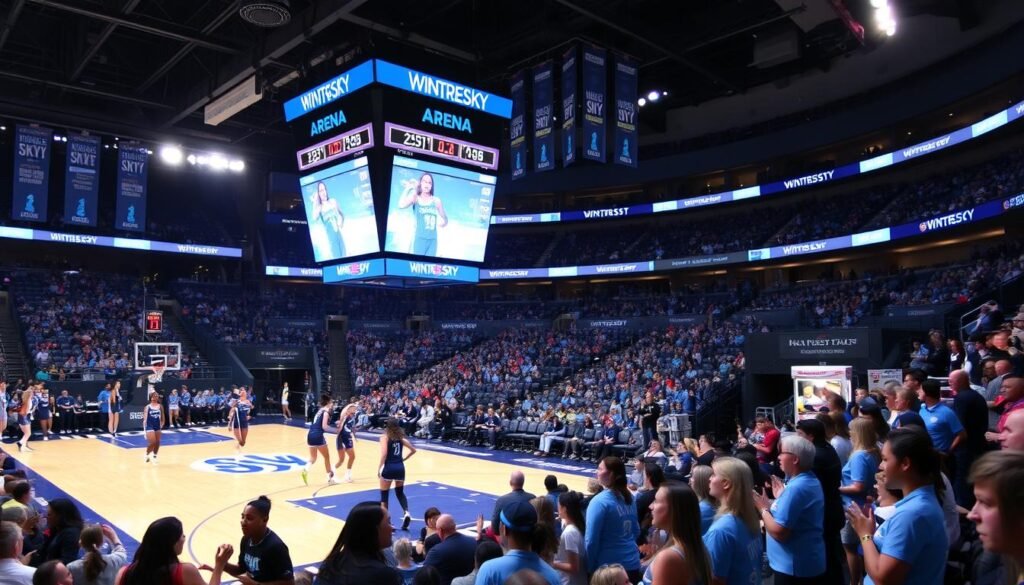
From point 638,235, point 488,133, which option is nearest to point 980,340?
point 488,133

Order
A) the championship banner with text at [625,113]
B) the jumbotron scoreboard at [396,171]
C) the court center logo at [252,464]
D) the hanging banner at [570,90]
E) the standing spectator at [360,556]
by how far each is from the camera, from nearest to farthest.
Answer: the standing spectator at [360,556]
the jumbotron scoreboard at [396,171]
the court center logo at [252,464]
the hanging banner at [570,90]
the championship banner with text at [625,113]

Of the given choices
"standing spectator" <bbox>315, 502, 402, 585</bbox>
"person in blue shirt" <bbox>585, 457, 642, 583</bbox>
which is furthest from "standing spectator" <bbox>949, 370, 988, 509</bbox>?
"standing spectator" <bbox>315, 502, 402, 585</bbox>

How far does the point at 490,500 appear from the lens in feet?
44.4

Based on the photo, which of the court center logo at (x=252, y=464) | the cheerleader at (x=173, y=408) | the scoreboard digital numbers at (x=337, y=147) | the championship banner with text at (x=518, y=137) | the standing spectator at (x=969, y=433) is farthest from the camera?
the cheerleader at (x=173, y=408)

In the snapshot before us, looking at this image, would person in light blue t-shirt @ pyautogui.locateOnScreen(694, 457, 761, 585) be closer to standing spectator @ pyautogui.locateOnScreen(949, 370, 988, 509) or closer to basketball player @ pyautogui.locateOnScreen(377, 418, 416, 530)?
standing spectator @ pyautogui.locateOnScreen(949, 370, 988, 509)

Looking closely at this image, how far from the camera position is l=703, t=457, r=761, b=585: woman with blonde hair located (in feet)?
11.9

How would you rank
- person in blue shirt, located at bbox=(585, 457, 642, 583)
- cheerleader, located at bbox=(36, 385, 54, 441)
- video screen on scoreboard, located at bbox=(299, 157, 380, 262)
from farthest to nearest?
1. cheerleader, located at bbox=(36, 385, 54, 441)
2. video screen on scoreboard, located at bbox=(299, 157, 380, 262)
3. person in blue shirt, located at bbox=(585, 457, 642, 583)

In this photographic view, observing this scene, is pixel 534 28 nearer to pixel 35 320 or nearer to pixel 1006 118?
pixel 1006 118

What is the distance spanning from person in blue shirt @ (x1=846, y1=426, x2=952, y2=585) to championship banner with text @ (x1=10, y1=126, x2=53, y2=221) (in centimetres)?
3286

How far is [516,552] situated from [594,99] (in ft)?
50.9

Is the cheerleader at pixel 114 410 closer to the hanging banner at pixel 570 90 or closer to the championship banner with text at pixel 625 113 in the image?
the hanging banner at pixel 570 90

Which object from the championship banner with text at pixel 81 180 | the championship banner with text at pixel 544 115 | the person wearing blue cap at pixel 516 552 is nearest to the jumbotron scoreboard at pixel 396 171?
the championship banner with text at pixel 544 115

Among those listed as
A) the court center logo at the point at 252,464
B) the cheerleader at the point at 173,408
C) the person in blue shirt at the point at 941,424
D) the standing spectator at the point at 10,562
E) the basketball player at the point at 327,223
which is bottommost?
the court center logo at the point at 252,464

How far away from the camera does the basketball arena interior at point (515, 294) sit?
482cm
